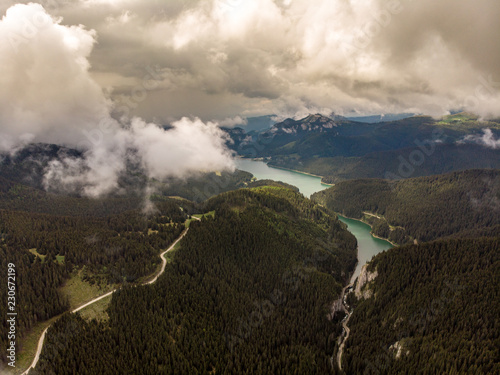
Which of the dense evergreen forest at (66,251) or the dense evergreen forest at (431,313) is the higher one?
the dense evergreen forest at (431,313)

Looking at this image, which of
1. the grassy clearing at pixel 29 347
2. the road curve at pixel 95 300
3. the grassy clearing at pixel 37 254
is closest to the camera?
the grassy clearing at pixel 29 347

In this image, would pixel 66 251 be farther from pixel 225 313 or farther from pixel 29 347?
pixel 225 313

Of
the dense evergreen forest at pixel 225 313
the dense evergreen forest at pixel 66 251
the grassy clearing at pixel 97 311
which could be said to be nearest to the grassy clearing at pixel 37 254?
the dense evergreen forest at pixel 66 251

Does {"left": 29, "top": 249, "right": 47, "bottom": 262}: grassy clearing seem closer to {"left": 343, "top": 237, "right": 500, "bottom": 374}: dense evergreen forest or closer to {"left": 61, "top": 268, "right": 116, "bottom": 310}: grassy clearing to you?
{"left": 61, "top": 268, "right": 116, "bottom": 310}: grassy clearing

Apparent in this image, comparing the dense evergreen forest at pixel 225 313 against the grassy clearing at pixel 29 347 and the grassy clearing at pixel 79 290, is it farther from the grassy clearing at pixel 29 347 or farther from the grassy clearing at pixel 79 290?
the grassy clearing at pixel 79 290

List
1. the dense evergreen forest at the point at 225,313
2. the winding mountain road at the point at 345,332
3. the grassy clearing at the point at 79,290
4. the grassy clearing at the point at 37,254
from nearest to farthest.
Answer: the dense evergreen forest at the point at 225,313, the winding mountain road at the point at 345,332, the grassy clearing at the point at 79,290, the grassy clearing at the point at 37,254

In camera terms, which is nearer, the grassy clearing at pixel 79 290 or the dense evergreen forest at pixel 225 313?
the dense evergreen forest at pixel 225 313

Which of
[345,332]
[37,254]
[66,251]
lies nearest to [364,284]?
[345,332]

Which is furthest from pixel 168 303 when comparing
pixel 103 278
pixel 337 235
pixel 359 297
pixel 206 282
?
pixel 337 235
